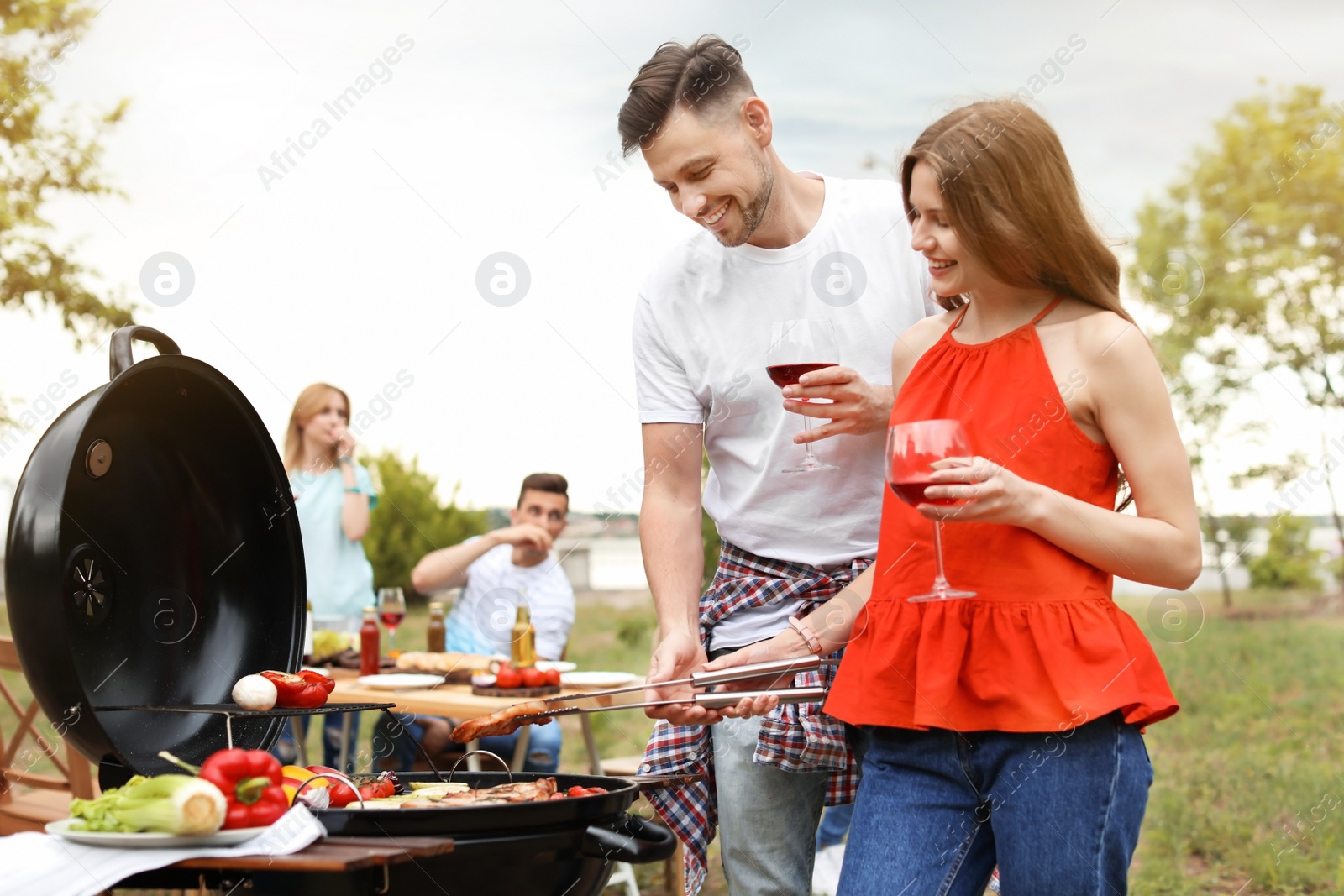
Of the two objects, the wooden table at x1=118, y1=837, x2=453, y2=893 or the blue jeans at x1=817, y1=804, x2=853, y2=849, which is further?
the blue jeans at x1=817, y1=804, x2=853, y2=849

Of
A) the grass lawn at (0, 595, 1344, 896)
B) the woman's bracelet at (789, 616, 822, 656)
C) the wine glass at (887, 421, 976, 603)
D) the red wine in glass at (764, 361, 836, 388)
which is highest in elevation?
the red wine in glass at (764, 361, 836, 388)

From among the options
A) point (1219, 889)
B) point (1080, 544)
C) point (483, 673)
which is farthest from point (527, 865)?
point (1219, 889)

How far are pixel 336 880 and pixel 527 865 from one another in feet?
1.08

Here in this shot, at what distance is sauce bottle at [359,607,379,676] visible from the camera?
497cm

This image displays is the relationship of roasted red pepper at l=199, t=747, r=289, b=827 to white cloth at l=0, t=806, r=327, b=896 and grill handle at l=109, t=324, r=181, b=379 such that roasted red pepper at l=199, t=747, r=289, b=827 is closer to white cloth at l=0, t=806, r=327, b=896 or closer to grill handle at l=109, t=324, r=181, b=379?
white cloth at l=0, t=806, r=327, b=896

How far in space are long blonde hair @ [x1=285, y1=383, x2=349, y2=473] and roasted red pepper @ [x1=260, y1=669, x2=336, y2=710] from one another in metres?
4.21

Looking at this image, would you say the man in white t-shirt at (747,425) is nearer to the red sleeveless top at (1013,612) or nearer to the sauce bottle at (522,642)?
the red sleeveless top at (1013,612)

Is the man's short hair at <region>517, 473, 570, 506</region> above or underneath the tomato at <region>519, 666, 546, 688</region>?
above

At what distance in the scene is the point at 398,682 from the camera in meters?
4.52

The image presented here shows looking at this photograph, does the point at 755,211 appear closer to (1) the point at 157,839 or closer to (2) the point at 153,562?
(2) the point at 153,562

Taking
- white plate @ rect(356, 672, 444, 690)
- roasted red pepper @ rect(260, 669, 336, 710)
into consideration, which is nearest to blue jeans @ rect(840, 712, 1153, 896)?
roasted red pepper @ rect(260, 669, 336, 710)

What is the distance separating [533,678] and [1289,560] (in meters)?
9.00

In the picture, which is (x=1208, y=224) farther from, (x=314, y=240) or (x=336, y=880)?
(x=336, y=880)

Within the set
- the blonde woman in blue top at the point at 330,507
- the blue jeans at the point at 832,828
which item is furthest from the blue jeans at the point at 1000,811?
the blonde woman in blue top at the point at 330,507
